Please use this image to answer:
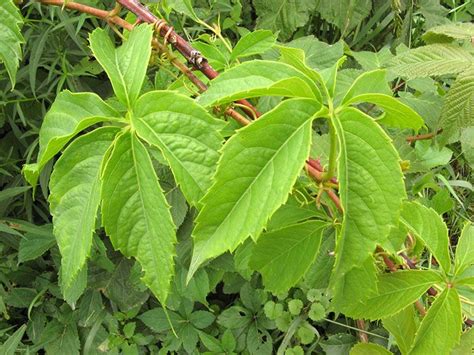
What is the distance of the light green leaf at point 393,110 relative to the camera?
46cm

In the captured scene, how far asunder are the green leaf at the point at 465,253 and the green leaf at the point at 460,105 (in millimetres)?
159

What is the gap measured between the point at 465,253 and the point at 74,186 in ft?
1.47

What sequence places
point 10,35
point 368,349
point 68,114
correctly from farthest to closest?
1. point 368,349
2. point 10,35
3. point 68,114

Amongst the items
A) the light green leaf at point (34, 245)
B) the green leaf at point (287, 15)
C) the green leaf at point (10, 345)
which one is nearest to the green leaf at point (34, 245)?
the light green leaf at point (34, 245)

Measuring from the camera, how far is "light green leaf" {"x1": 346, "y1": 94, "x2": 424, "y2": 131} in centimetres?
46

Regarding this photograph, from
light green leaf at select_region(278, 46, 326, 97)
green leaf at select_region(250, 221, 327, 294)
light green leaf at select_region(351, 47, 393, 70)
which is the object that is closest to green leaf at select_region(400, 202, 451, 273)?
green leaf at select_region(250, 221, 327, 294)

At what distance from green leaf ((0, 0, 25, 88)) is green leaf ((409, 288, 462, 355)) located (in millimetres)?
553

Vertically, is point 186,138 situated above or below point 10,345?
above

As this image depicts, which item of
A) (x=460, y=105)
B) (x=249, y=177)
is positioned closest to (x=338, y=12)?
(x=460, y=105)

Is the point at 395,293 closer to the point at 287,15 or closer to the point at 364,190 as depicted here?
the point at 364,190

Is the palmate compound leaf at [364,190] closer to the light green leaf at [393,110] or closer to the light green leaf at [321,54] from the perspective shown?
the light green leaf at [393,110]

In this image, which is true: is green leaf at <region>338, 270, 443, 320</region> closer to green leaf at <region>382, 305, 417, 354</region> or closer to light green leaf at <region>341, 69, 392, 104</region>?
green leaf at <region>382, 305, 417, 354</region>

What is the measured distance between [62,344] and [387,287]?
101 centimetres

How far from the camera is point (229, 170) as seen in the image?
1.40 feet
